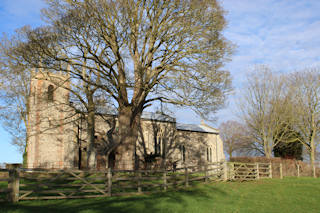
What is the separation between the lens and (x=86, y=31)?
50.6ft

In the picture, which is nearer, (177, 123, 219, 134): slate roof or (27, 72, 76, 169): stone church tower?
(27, 72, 76, 169): stone church tower

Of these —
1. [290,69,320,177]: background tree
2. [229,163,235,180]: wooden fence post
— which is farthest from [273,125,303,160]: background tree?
[229,163,235,180]: wooden fence post

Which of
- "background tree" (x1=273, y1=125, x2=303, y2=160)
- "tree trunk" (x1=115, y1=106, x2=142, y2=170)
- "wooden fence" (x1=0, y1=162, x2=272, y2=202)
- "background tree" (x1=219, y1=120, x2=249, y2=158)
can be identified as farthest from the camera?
"background tree" (x1=219, y1=120, x2=249, y2=158)

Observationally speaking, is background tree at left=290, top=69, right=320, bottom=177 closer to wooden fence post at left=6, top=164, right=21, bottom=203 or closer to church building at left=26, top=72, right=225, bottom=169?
church building at left=26, top=72, right=225, bottom=169

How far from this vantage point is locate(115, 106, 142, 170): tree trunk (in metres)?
16.6

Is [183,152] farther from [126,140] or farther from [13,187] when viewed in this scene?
[13,187]

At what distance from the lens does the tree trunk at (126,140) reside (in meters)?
16.6

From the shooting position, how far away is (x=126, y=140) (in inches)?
656

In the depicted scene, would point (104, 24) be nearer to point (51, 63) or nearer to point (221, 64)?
point (51, 63)

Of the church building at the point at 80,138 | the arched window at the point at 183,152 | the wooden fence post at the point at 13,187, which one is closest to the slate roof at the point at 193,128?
the church building at the point at 80,138

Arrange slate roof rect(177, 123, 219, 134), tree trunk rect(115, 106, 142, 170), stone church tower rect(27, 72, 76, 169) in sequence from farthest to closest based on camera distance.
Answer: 1. slate roof rect(177, 123, 219, 134)
2. stone church tower rect(27, 72, 76, 169)
3. tree trunk rect(115, 106, 142, 170)

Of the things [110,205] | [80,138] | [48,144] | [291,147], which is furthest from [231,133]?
[110,205]

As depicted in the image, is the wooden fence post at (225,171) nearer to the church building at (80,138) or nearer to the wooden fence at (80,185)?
the wooden fence at (80,185)

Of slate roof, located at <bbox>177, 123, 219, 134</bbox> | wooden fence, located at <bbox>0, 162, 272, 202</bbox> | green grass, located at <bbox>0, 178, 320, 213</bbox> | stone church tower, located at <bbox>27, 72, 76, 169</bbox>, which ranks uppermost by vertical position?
slate roof, located at <bbox>177, 123, 219, 134</bbox>
